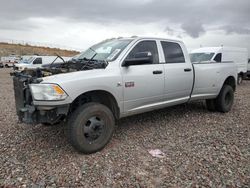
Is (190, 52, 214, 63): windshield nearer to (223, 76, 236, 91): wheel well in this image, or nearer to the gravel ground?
(223, 76, 236, 91): wheel well

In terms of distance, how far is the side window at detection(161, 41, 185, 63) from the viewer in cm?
492

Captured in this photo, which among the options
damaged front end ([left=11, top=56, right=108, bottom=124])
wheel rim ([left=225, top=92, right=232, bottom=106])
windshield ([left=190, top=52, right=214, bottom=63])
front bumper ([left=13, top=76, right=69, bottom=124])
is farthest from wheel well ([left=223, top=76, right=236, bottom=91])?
windshield ([left=190, top=52, right=214, bottom=63])

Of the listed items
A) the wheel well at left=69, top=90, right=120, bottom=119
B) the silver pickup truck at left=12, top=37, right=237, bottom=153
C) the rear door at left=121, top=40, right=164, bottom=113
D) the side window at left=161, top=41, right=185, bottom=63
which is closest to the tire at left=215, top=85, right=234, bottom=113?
the silver pickup truck at left=12, top=37, right=237, bottom=153

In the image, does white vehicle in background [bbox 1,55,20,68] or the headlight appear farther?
white vehicle in background [bbox 1,55,20,68]

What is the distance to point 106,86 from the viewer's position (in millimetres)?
3805

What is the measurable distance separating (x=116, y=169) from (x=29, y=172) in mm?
1181

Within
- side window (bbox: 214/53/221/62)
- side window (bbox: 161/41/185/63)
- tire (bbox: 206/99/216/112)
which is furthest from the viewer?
side window (bbox: 214/53/221/62)

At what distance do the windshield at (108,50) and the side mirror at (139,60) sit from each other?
251mm

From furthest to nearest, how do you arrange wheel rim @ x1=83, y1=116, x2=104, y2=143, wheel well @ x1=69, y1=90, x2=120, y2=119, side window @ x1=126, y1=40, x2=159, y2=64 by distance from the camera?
side window @ x1=126, y1=40, x2=159, y2=64 < wheel well @ x1=69, y1=90, x2=120, y2=119 < wheel rim @ x1=83, y1=116, x2=104, y2=143

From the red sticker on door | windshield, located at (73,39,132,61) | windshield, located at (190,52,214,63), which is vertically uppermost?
windshield, located at (73,39,132,61)

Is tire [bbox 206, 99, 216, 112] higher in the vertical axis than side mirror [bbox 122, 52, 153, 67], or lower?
lower

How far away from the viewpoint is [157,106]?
4.71 meters

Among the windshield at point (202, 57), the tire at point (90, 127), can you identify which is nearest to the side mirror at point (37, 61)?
the windshield at point (202, 57)

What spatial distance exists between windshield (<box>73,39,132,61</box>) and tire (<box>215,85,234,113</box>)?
319 cm
